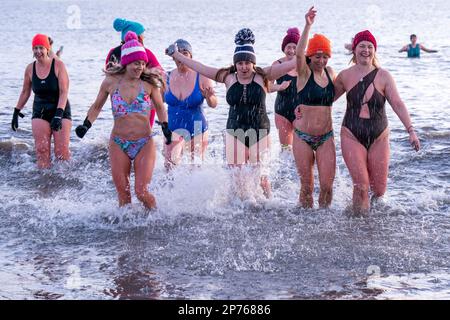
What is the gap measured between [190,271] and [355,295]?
1.56 meters

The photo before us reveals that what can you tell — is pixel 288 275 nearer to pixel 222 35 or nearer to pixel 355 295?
pixel 355 295

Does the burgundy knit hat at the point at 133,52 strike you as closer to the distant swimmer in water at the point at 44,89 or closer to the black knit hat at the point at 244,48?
the black knit hat at the point at 244,48

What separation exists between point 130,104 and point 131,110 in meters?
0.07

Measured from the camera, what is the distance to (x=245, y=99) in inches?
344

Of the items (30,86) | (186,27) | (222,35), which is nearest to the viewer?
(30,86)

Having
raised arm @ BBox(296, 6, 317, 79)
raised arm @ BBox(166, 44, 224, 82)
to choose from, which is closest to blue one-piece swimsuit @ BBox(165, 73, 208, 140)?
raised arm @ BBox(166, 44, 224, 82)

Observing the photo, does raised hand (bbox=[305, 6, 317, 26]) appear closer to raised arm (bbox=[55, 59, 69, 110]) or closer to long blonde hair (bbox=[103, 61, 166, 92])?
long blonde hair (bbox=[103, 61, 166, 92])

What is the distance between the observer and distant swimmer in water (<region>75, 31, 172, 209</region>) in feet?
26.6

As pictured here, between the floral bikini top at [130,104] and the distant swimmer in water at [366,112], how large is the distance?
2.04m

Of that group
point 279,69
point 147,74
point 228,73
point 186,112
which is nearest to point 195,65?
point 228,73

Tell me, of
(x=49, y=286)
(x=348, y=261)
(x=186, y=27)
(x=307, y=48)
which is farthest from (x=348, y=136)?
(x=186, y=27)

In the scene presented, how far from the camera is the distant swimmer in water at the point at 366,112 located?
8.13 metres

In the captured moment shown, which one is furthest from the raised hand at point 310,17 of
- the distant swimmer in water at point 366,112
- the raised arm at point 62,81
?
the raised arm at point 62,81
